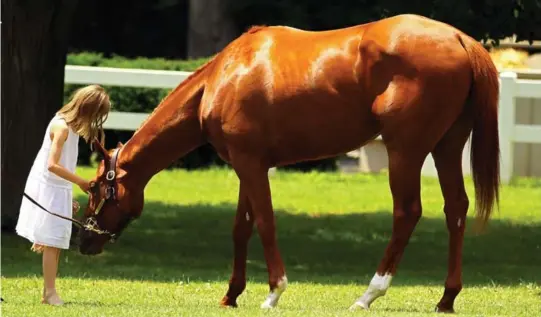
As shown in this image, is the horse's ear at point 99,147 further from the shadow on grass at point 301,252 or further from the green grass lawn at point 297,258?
the shadow on grass at point 301,252

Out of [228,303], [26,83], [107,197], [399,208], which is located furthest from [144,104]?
[399,208]

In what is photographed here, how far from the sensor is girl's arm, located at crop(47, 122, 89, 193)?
880 cm

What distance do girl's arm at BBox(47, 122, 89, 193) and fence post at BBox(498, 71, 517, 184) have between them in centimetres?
1069

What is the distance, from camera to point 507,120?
18.9 meters

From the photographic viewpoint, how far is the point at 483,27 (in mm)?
14047

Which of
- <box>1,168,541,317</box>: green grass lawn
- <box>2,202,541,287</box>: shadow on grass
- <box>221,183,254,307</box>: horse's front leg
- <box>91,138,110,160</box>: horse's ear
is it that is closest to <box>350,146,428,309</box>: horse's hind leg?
<box>1,168,541,317</box>: green grass lawn

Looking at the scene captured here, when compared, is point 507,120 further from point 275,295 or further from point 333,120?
point 275,295

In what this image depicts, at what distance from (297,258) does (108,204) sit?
4623mm

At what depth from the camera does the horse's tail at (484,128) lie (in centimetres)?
890

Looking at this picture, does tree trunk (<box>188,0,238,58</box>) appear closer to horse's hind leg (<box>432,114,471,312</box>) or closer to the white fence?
the white fence

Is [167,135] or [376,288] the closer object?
[376,288]

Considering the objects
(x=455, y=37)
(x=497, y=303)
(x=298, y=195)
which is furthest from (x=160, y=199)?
(x=455, y=37)

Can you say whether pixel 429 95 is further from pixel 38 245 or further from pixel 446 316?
pixel 38 245

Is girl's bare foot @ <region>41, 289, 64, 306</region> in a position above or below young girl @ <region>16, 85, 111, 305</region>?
below
